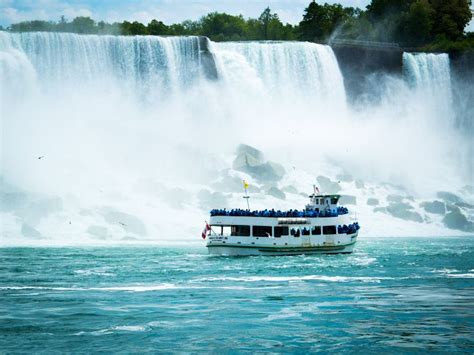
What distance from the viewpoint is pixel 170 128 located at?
82438 mm

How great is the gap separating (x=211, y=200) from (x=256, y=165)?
265 inches

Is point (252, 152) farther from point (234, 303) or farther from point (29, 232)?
point (234, 303)

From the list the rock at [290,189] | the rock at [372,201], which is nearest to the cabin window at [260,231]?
the rock at [290,189]

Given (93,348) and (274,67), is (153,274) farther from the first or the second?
(274,67)

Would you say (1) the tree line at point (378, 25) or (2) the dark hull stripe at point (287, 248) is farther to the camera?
(1) the tree line at point (378, 25)

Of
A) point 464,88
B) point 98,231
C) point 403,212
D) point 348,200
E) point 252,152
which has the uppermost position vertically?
point 464,88

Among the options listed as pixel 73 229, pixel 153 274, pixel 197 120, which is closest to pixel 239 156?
pixel 197 120

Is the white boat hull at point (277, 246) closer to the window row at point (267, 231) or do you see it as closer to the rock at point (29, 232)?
the window row at point (267, 231)

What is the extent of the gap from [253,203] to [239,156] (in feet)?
20.8

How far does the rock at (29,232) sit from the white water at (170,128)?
148 mm

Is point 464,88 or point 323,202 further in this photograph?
point 464,88

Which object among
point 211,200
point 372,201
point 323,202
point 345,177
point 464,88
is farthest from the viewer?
point 464,88

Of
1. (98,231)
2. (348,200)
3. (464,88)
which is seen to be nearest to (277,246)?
(98,231)

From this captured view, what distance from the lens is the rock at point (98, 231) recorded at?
66750 mm
